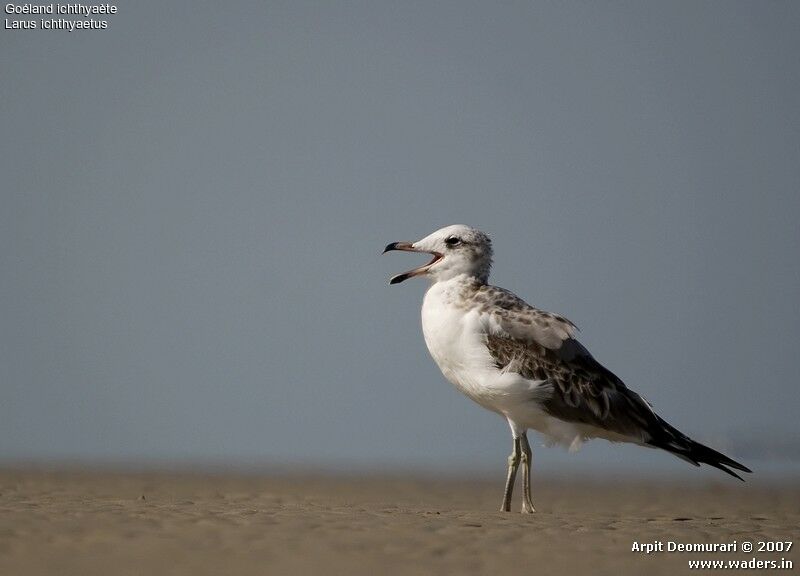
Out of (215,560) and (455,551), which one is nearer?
(215,560)

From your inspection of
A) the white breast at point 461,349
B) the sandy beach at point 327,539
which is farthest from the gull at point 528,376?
the sandy beach at point 327,539

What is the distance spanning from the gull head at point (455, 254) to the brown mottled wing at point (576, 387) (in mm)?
1069

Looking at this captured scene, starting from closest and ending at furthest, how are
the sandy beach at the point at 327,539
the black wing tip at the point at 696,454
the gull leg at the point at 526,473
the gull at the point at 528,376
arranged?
the sandy beach at the point at 327,539 → the gull leg at the point at 526,473 → the gull at the point at 528,376 → the black wing tip at the point at 696,454

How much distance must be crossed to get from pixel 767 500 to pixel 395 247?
1067 cm

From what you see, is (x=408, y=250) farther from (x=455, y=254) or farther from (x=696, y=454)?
(x=696, y=454)

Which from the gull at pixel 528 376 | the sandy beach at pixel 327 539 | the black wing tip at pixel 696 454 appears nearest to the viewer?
the sandy beach at pixel 327 539

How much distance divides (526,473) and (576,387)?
99 cm

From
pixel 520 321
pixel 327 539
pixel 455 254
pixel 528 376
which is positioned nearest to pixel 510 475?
pixel 528 376

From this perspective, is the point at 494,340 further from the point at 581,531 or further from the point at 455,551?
the point at 455,551

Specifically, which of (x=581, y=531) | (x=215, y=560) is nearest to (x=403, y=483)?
(x=581, y=531)

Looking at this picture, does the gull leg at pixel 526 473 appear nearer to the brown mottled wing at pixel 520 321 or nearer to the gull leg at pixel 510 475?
the gull leg at pixel 510 475

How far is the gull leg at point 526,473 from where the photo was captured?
35.9ft

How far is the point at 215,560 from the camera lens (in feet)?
22.8

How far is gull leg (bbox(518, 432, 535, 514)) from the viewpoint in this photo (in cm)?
1094
